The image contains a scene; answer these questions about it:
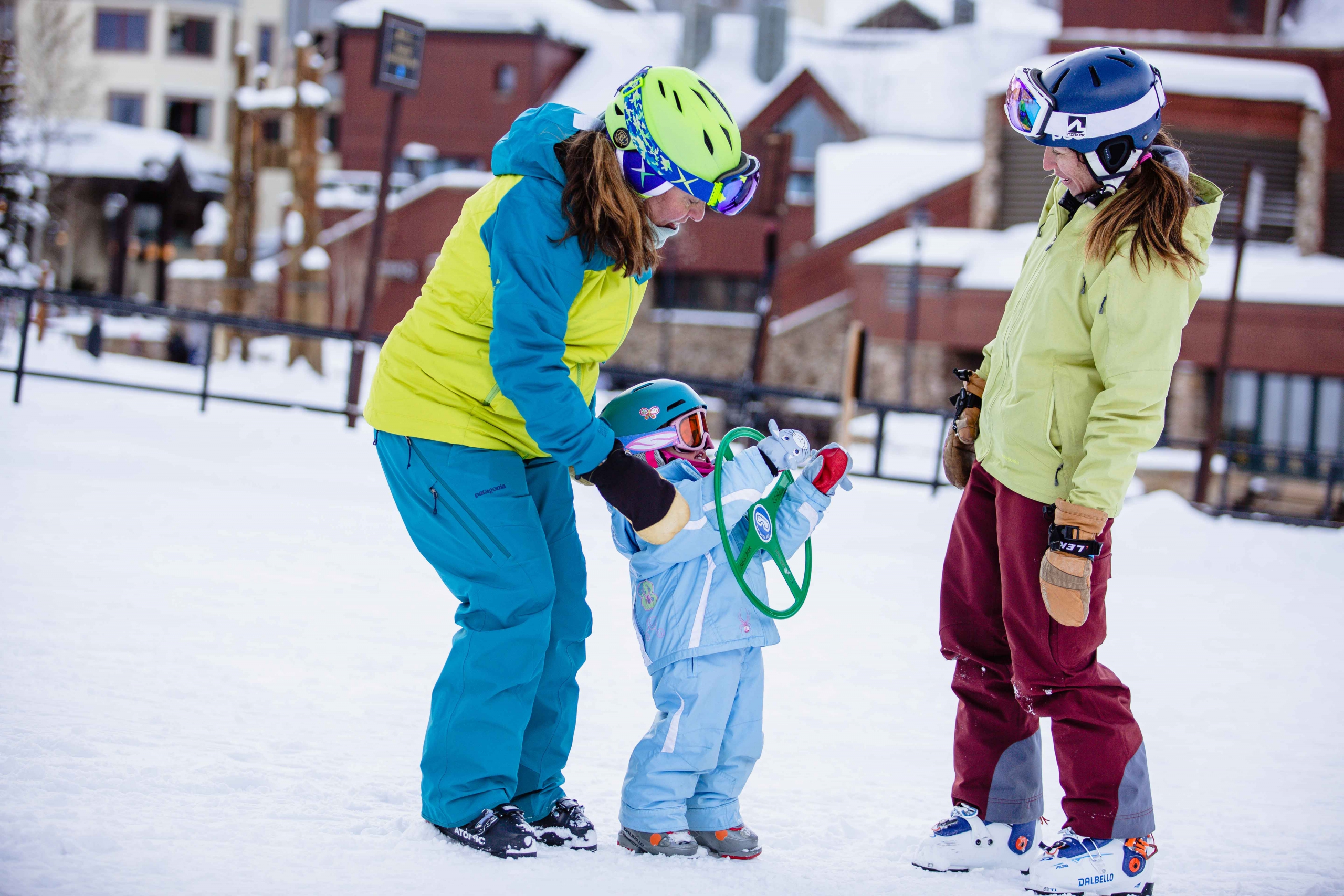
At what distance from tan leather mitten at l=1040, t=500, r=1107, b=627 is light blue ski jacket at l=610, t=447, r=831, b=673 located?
1.84ft

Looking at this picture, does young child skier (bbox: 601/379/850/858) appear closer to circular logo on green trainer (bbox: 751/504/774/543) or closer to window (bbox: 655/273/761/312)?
circular logo on green trainer (bbox: 751/504/774/543)

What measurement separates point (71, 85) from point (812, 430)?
37.1 meters

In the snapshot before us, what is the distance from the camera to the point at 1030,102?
9.04 feet

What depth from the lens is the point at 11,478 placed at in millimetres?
7043

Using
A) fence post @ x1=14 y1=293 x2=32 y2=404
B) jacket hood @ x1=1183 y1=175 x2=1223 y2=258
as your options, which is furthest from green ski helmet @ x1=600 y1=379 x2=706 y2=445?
fence post @ x1=14 y1=293 x2=32 y2=404

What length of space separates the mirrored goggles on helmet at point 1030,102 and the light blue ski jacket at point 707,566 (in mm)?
1035

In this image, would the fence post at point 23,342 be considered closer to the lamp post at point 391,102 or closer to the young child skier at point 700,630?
the lamp post at point 391,102

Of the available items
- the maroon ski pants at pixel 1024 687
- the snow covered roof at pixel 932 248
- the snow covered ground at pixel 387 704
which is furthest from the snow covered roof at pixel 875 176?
the maroon ski pants at pixel 1024 687

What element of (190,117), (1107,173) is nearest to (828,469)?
(1107,173)

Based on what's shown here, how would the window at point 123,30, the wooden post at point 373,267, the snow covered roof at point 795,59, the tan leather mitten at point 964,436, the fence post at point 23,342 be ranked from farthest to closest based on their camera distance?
the window at point 123,30 → the snow covered roof at point 795,59 → the wooden post at point 373,267 → the fence post at point 23,342 → the tan leather mitten at point 964,436

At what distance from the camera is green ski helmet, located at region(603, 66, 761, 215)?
256cm

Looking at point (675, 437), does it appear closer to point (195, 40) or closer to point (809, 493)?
point (809, 493)

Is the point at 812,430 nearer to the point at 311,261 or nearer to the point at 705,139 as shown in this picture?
the point at 311,261

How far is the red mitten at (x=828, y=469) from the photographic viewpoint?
2.77 m
